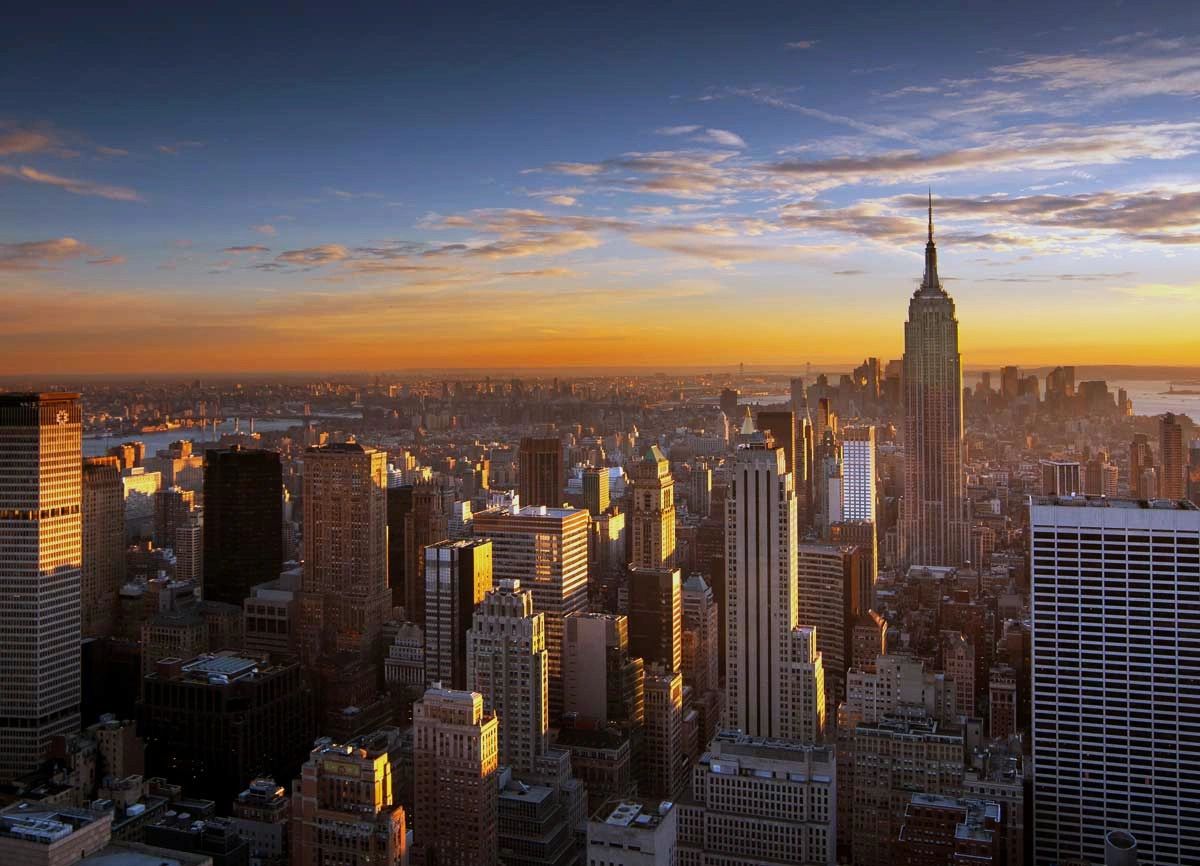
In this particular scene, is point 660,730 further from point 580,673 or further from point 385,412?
point 385,412

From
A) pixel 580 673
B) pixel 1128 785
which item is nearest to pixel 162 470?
pixel 580 673

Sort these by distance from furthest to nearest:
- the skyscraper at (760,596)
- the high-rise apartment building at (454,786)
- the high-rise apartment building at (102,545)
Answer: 1. the high-rise apartment building at (102,545)
2. the skyscraper at (760,596)
3. the high-rise apartment building at (454,786)

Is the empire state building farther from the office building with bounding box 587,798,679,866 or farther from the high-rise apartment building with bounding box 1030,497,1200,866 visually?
the office building with bounding box 587,798,679,866

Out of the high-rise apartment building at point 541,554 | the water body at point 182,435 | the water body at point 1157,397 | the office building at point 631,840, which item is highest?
the water body at point 1157,397

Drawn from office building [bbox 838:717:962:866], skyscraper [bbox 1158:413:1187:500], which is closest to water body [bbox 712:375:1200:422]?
skyscraper [bbox 1158:413:1187:500]

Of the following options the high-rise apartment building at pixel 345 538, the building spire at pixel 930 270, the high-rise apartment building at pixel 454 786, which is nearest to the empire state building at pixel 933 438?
the building spire at pixel 930 270

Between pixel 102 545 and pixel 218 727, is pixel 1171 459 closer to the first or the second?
pixel 218 727

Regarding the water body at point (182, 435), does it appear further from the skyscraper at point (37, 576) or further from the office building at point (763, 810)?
the office building at point (763, 810)

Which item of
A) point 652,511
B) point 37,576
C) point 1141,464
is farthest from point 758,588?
point 37,576
